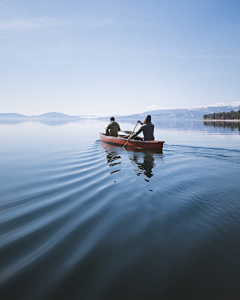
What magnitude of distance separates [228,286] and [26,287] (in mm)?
2856

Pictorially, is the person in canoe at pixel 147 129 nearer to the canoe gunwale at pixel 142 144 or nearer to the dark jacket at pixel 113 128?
the canoe gunwale at pixel 142 144

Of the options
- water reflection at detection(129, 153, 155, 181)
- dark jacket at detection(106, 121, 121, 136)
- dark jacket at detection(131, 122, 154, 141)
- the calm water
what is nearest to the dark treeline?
dark jacket at detection(106, 121, 121, 136)

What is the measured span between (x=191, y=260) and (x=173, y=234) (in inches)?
29.4

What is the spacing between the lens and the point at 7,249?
324cm

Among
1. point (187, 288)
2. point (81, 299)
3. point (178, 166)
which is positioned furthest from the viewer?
point (178, 166)

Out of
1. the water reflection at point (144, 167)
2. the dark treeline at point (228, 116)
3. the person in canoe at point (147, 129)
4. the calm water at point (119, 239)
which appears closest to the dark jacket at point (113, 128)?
the person in canoe at point (147, 129)

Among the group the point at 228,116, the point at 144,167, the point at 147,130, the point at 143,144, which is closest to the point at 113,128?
the point at 147,130

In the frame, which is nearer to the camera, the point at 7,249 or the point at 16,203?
the point at 7,249

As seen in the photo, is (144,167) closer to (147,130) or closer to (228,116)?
(147,130)

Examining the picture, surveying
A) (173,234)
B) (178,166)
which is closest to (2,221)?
(173,234)

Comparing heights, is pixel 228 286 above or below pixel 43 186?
below

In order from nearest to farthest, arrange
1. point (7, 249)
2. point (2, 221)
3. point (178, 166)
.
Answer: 1. point (7, 249)
2. point (2, 221)
3. point (178, 166)

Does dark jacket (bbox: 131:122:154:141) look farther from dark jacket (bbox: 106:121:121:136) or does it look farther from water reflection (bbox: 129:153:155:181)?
dark jacket (bbox: 106:121:121:136)

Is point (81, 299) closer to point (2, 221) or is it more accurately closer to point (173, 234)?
point (173, 234)
